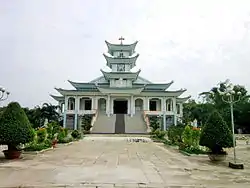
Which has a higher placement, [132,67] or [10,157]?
[132,67]

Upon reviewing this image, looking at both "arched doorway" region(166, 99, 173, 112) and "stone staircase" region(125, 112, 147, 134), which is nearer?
"stone staircase" region(125, 112, 147, 134)

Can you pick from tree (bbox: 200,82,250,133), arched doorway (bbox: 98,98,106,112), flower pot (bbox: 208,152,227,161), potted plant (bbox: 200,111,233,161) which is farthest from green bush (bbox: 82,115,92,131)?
potted plant (bbox: 200,111,233,161)

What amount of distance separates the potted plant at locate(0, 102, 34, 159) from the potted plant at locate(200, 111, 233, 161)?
22.9 feet

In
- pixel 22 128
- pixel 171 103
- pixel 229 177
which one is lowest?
pixel 229 177

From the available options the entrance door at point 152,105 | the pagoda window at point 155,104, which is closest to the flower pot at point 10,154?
the pagoda window at point 155,104

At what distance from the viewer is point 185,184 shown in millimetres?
7207

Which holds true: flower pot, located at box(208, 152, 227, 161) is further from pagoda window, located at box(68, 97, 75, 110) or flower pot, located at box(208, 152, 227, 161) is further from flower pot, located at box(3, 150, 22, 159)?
pagoda window, located at box(68, 97, 75, 110)

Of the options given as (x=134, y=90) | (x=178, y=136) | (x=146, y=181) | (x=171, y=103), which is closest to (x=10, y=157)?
(x=146, y=181)

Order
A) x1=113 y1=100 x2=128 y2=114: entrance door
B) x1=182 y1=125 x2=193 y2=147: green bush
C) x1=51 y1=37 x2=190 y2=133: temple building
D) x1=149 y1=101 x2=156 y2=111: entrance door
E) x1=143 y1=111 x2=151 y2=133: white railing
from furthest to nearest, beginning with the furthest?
x1=149 y1=101 x2=156 y2=111: entrance door, x1=113 y1=100 x2=128 y2=114: entrance door, x1=51 y1=37 x2=190 y2=133: temple building, x1=143 y1=111 x2=151 y2=133: white railing, x1=182 y1=125 x2=193 y2=147: green bush

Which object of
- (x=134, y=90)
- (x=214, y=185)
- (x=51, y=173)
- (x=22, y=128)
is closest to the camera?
(x=214, y=185)

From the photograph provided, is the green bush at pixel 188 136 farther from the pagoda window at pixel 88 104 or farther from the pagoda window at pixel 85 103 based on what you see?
the pagoda window at pixel 88 104

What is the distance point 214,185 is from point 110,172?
10.1ft

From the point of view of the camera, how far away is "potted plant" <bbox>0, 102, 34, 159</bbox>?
454 inches

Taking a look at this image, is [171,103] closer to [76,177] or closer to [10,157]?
[10,157]
